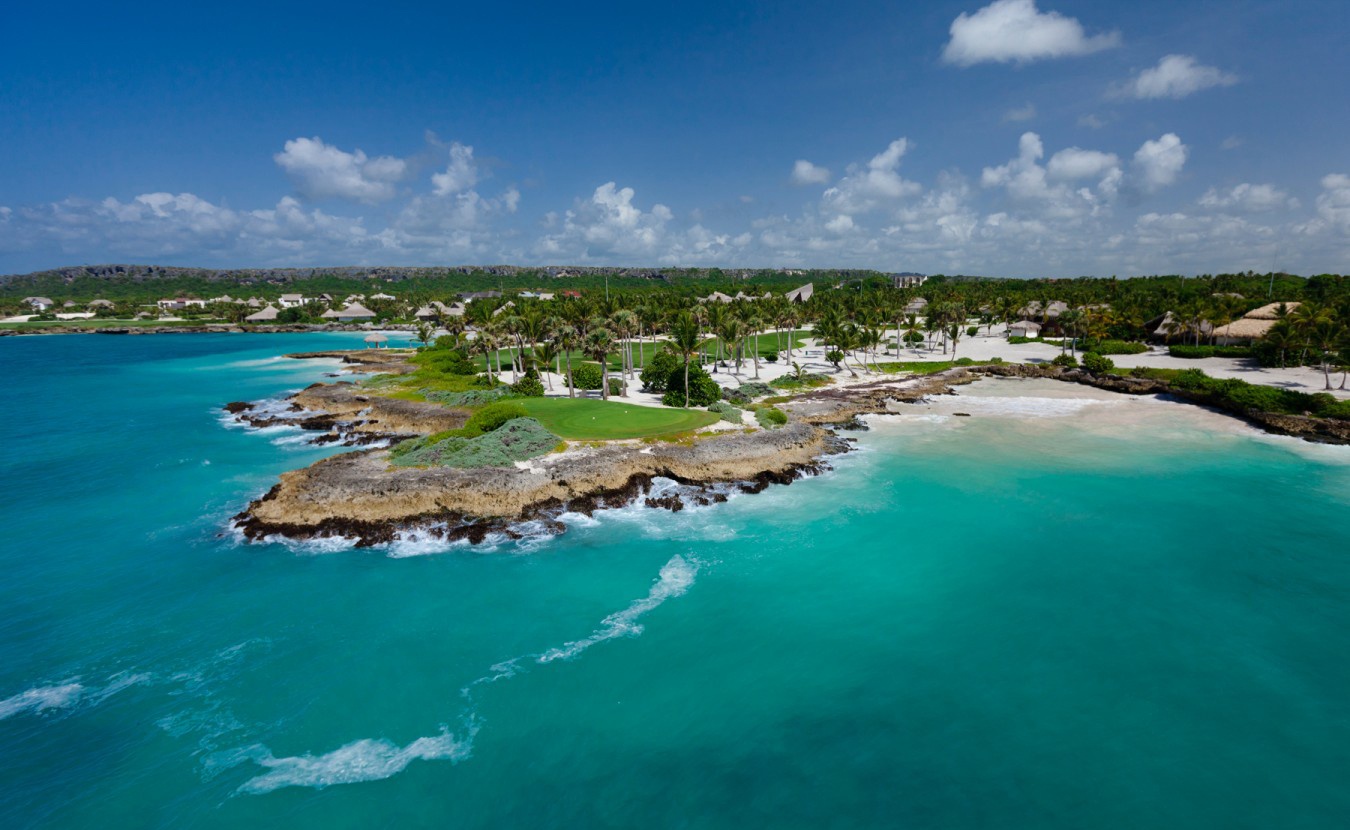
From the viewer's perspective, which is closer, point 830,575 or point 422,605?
point 422,605

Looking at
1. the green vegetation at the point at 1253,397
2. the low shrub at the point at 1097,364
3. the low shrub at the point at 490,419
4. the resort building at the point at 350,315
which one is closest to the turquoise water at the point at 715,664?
the low shrub at the point at 490,419

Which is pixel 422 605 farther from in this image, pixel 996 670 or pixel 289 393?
pixel 289 393

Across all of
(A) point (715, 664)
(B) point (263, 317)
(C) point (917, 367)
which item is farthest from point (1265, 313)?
(B) point (263, 317)

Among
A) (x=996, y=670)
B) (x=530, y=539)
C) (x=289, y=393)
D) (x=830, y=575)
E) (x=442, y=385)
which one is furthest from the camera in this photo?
(x=289, y=393)

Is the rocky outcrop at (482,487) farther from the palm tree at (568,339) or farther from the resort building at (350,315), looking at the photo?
the resort building at (350,315)

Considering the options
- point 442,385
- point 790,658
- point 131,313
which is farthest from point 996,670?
point 131,313

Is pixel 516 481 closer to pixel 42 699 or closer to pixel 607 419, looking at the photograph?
pixel 607 419

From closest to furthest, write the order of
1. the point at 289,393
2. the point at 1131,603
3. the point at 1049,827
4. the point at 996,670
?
the point at 1049,827 → the point at 996,670 → the point at 1131,603 → the point at 289,393

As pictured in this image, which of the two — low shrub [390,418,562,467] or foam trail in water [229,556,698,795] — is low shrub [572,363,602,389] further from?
Answer: foam trail in water [229,556,698,795]
